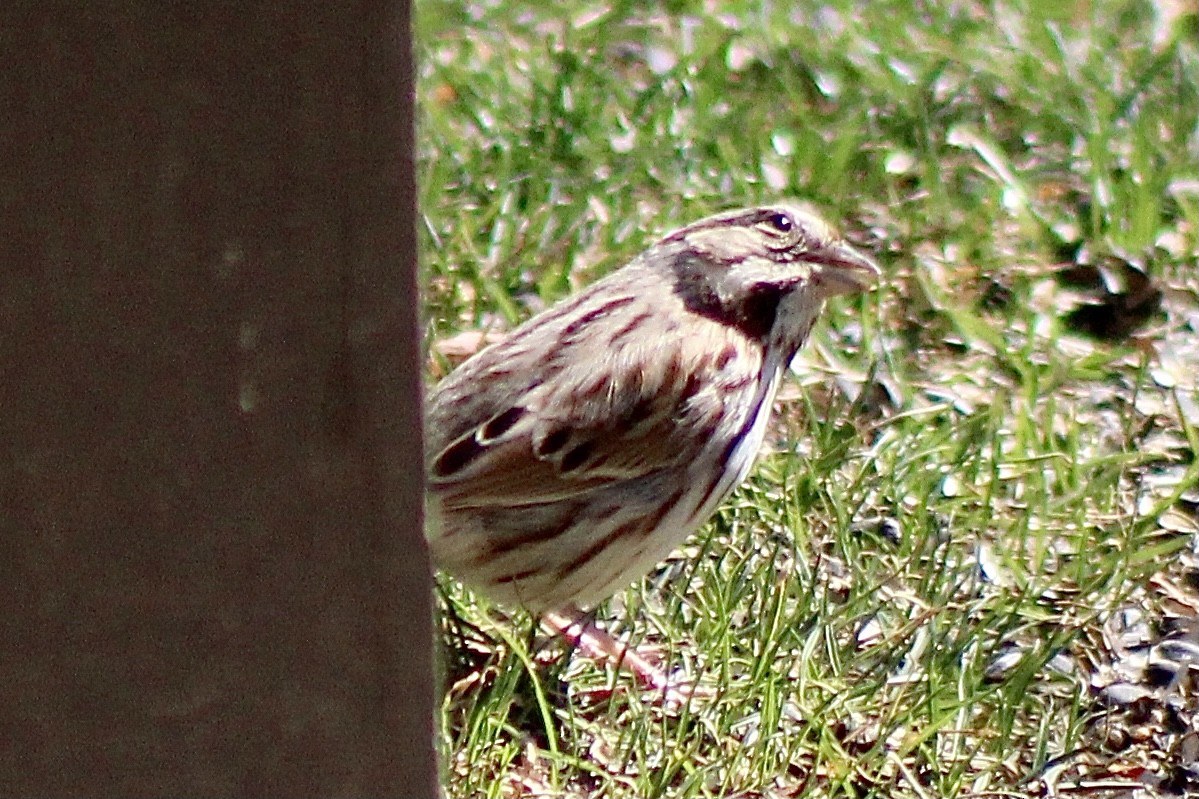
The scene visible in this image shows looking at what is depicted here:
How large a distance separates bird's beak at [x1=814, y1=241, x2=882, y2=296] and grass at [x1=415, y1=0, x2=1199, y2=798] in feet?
1.42

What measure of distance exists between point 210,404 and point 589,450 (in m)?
1.73

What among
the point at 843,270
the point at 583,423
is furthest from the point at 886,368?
the point at 583,423

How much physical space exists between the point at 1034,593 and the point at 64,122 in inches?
94.3

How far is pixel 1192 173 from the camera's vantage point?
485 cm

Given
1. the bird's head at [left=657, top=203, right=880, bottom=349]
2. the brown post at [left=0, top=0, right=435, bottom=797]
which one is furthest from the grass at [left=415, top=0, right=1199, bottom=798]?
the brown post at [left=0, top=0, right=435, bottom=797]

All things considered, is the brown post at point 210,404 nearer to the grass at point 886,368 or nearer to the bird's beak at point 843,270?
the grass at point 886,368

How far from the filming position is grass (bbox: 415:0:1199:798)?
3.09 m

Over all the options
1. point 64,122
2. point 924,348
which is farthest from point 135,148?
point 924,348

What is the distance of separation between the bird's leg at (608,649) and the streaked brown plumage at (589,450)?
0.27ft

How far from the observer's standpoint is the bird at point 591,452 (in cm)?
325

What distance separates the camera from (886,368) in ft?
13.8

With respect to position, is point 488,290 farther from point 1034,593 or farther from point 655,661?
point 1034,593

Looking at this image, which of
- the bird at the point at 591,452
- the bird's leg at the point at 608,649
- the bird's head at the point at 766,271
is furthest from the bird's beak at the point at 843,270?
the bird's leg at the point at 608,649

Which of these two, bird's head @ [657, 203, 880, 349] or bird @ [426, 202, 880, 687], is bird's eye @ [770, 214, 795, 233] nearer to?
bird's head @ [657, 203, 880, 349]
